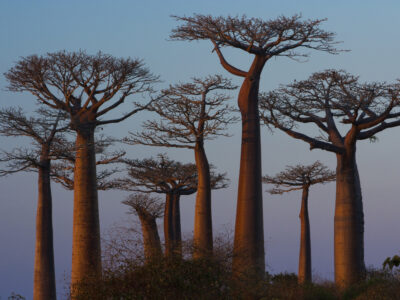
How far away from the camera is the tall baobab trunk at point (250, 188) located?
11.6m

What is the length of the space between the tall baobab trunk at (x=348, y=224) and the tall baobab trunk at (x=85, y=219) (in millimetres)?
5390

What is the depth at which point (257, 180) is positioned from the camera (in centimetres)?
1211

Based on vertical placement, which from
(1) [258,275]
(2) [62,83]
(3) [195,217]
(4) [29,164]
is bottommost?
(1) [258,275]

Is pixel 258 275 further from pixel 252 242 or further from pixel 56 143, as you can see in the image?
pixel 56 143

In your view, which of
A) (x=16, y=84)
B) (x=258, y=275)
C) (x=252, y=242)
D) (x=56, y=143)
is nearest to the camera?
(x=258, y=275)

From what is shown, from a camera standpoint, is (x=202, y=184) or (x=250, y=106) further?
(x=202, y=184)

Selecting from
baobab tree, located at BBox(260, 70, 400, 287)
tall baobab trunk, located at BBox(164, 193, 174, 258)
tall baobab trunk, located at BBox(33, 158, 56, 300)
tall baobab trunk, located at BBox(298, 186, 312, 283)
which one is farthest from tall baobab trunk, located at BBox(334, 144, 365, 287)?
tall baobab trunk, located at BBox(164, 193, 174, 258)

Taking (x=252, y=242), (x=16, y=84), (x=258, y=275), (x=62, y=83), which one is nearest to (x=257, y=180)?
(x=252, y=242)

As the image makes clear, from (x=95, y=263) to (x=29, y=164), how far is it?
11.4ft

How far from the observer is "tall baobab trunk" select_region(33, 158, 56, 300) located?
1457 cm

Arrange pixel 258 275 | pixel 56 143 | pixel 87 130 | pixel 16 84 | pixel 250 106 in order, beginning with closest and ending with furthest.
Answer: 1. pixel 258 275
2. pixel 250 106
3. pixel 87 130
4. pixel 16 84
5. pixel 56 143

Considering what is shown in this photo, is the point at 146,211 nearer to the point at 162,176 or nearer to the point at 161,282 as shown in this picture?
the point at 162,176

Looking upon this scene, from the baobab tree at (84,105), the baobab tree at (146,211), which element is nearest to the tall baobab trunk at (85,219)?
the baobab tree at (84,105)

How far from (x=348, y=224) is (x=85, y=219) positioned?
5872 mm
